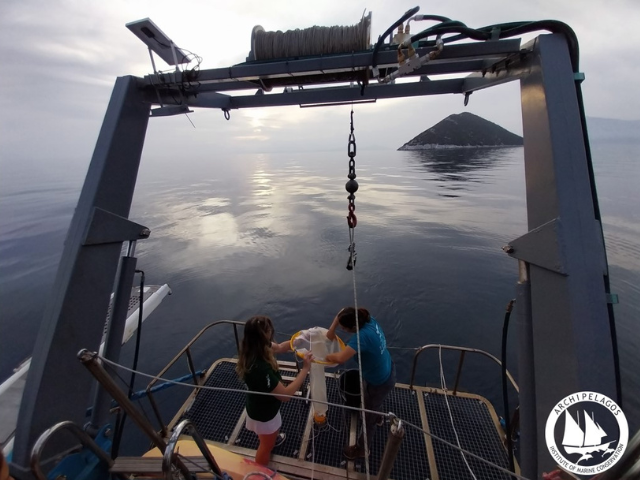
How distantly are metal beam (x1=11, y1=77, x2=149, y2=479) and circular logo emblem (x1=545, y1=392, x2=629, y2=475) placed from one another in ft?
12.0

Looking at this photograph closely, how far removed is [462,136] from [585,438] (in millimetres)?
140292

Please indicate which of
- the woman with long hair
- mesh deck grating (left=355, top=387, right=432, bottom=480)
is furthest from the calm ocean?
the woman with long hair

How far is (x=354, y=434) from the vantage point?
166 inches

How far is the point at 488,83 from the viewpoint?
2814mm

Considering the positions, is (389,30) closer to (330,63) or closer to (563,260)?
(330,63)

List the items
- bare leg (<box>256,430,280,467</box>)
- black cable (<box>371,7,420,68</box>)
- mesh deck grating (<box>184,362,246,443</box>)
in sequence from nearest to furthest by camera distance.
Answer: black cable (<box>371,7,420,68</box>)
bare leg (<box>256,430,280,467</box>)
mesh deck grating (<box>184,362,246,443</box>)

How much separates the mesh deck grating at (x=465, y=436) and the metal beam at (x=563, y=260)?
2.66 meters

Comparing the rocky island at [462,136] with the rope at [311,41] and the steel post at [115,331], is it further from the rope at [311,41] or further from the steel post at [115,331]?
the steel post at [115,331]

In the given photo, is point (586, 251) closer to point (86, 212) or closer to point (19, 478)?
point (86, 212)

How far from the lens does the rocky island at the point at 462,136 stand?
4601 inches

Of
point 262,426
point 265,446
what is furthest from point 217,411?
point 262,426

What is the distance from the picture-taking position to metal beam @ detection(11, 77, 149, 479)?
233 centimetres

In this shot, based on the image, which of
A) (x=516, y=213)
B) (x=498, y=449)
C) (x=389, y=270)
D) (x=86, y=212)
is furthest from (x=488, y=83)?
(x=516, y=213)

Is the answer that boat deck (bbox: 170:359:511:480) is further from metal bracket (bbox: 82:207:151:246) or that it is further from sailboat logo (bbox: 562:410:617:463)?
metal bracket (bbox: 82:207:151:246)
